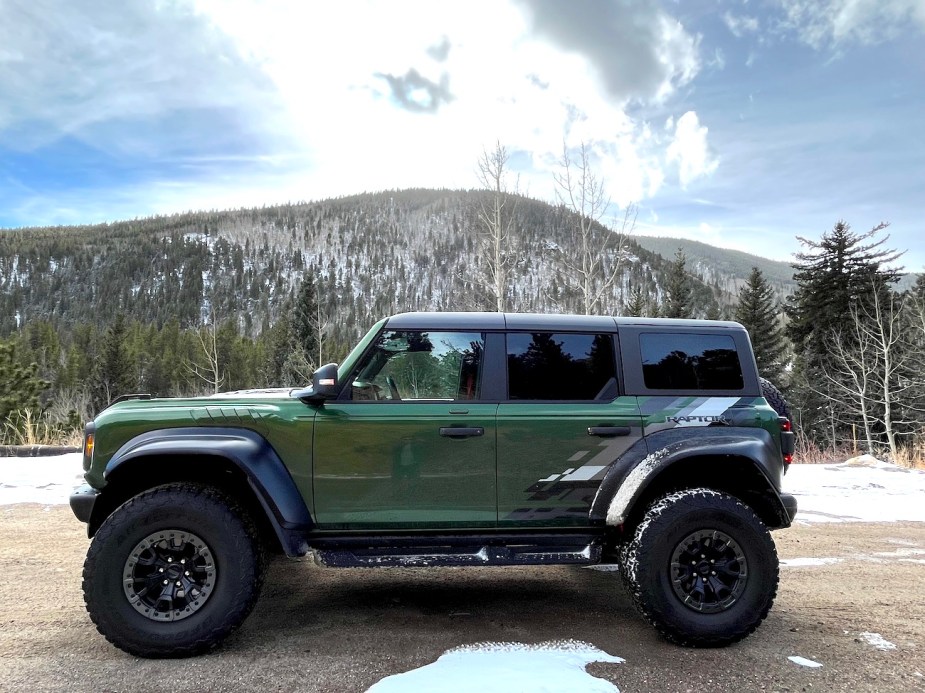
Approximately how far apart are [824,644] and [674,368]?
72.3 inches

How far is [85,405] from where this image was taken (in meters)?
56.9

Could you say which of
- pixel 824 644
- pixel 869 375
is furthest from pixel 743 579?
pixel 869 375

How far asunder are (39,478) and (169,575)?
6992 mm

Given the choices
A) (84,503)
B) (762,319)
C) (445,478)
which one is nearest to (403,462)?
(445,478)

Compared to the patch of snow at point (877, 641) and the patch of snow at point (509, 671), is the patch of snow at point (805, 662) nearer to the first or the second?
the patch of snow at point (877, 641)

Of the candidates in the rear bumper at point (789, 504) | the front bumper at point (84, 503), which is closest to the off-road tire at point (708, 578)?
the rear bumper at point (789, 504)

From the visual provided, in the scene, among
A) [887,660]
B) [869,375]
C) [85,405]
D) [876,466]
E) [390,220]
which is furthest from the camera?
[390,220]

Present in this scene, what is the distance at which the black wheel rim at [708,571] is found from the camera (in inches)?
140

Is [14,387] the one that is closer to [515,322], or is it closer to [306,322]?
[515,322]

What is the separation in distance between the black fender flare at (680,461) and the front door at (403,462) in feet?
2.35

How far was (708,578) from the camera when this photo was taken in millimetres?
3594

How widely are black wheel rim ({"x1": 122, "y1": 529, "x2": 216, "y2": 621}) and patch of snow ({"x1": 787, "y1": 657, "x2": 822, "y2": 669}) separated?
3.28 meters

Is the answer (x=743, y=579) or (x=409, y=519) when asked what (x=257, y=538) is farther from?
(x=743, y=579)

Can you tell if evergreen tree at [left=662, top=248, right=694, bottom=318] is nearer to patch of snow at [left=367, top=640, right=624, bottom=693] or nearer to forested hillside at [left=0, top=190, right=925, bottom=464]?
forested hillside at [left=0, top=190, right=925, bottom=464]
